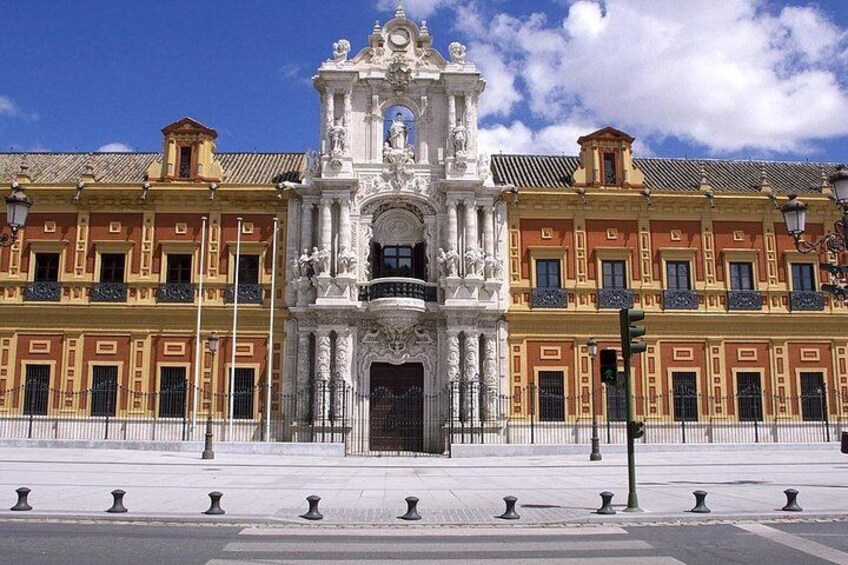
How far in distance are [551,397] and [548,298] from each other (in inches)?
149

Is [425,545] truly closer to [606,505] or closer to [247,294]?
[606,505]

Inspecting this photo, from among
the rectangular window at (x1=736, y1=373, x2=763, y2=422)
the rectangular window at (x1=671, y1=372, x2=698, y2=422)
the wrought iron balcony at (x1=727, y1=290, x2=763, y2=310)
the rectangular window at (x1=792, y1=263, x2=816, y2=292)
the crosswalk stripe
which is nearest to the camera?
the crosswalk stripe

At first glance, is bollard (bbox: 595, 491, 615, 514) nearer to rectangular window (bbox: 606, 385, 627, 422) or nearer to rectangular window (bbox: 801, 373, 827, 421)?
rectangular window (bbox: 606, 385, 627, 422)

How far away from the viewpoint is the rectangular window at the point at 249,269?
30.4 metres

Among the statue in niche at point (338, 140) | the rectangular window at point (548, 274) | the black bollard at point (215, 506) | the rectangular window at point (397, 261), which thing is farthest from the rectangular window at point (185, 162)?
the black bollard at point (215, 506)

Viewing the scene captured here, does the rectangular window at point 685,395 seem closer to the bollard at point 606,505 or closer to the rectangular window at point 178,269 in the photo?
the bollard at point 606,505

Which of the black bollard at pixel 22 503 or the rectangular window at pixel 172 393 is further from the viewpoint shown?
the rectangular window at pixel 172 393

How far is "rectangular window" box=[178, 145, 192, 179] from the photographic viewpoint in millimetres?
31828

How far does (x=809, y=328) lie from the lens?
3061 cm

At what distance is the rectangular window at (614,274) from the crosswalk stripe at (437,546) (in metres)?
21.8

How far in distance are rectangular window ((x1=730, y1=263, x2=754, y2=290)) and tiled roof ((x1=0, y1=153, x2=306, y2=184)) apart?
17777 mm

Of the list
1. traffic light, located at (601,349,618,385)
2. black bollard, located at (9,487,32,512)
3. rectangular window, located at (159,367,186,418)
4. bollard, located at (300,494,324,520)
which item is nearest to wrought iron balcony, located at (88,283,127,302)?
rectangular window, located at (159,367,186,418)

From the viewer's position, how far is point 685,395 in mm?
29625

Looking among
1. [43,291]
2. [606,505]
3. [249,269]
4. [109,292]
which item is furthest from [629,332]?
[43,291]
